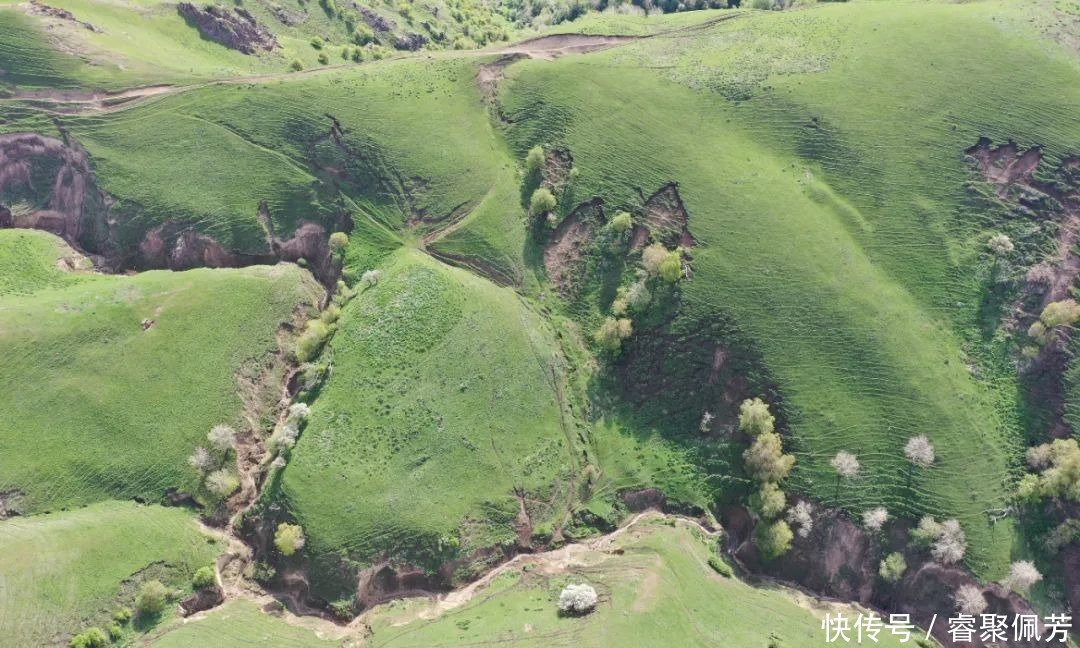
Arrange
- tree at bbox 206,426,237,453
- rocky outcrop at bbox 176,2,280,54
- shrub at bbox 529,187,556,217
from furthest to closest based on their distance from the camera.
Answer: rocky outcrop at bbox 176,2,280,54
shrub at bbox 529,187,556,217
tree at bbox 206,426,237,453

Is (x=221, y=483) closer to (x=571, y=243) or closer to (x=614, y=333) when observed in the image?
(x=614, y=333)

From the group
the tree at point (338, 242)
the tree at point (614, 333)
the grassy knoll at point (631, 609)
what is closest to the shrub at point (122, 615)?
the grassy knoll at point (631, 609)

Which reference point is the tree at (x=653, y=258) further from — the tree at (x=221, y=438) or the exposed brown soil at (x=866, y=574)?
the tree at (x=221, y=438)

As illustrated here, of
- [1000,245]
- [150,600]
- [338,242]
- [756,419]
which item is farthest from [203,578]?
[1000,245]

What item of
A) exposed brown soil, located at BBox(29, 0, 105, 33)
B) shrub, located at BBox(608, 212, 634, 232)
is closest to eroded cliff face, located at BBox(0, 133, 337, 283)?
exposed brown soil, located at BBox(29, 0, 105, 33)

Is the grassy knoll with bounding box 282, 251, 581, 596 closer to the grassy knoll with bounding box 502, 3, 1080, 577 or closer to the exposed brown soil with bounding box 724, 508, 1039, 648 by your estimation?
the grassy knoll with bounding box 502, 3, 1080, 577

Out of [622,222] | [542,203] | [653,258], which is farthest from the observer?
[542,203]
